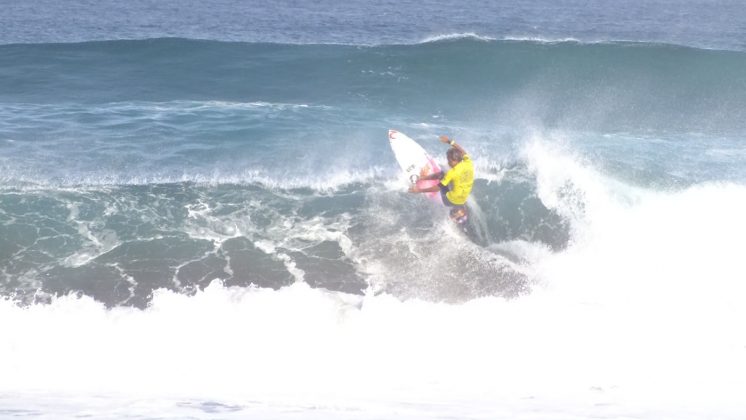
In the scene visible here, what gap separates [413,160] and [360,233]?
220 centimetres

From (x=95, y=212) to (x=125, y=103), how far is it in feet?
24.3

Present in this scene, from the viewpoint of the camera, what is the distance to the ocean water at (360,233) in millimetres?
9133

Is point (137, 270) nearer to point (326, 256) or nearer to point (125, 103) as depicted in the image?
point (326, 256)

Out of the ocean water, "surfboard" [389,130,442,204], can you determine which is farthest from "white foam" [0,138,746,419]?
"surfboard" [389,130,442,204]

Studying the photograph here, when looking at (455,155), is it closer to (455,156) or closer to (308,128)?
(455,156)

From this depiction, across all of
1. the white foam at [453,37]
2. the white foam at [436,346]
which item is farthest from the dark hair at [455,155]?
the white foam at [453,37]

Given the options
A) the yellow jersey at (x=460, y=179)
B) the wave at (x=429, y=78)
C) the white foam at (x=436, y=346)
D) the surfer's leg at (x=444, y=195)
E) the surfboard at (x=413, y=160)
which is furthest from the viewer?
the wave at (x=429, y=78)

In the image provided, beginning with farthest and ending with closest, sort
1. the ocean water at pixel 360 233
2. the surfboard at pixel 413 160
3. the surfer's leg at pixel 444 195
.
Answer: the surfboard at pixel 413 160
the surfer's leg at pixel 444 195
the ocean water at pixel 360 233

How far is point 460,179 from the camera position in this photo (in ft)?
40.2

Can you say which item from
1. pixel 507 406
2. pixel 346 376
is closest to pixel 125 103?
pixel 346 376

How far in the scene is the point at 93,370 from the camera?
30.7ft

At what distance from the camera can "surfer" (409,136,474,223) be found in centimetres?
1220

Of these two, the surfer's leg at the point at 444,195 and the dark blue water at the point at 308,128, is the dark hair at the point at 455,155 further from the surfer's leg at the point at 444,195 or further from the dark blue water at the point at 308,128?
the dark blue water at the point at 308,128

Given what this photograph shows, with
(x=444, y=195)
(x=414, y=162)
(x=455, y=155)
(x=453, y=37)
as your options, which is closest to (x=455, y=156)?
(x=455, y=155)
